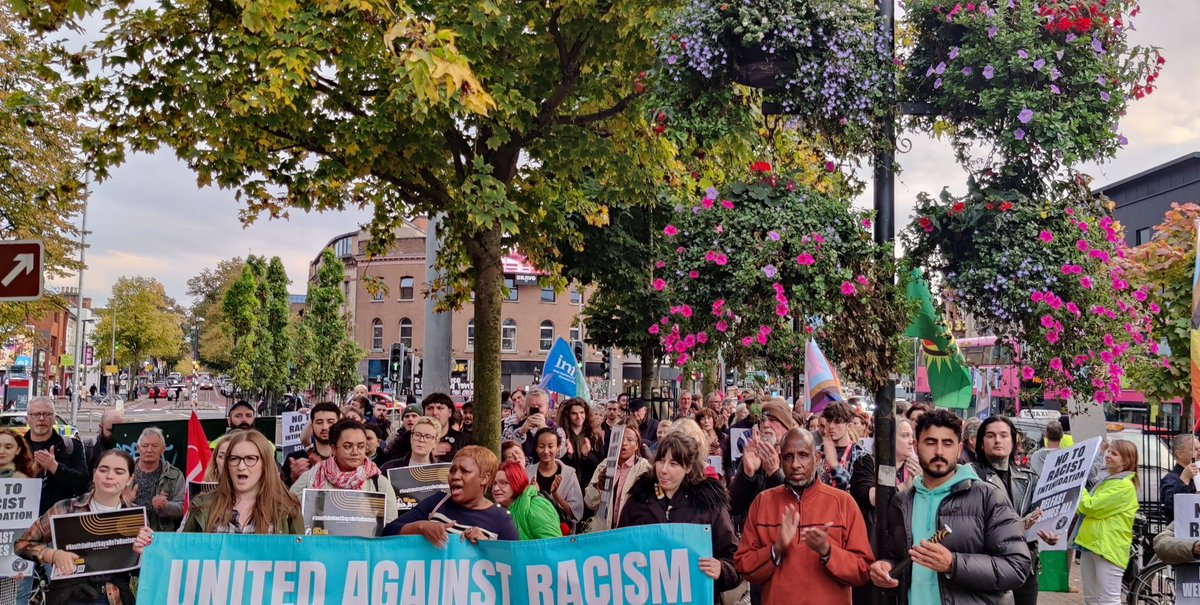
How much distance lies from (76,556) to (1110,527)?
7.27 metres

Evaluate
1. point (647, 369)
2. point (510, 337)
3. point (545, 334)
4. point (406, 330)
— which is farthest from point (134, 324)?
point (647, 369)

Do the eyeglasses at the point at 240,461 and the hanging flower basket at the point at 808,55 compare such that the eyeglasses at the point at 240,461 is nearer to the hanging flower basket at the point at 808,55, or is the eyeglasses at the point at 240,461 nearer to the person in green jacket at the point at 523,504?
the person in green jacket at the point at 523,504

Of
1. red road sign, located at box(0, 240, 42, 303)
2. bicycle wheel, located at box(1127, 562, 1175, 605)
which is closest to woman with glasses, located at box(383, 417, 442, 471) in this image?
red road sign, located at box(0, 240, 42, 303)

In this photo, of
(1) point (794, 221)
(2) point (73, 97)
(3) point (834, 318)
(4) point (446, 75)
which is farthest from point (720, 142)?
(2) point (73, 97)

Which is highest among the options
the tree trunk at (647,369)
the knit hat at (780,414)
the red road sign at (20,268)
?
the red road sign at (20,268)

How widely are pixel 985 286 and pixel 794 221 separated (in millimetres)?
1148

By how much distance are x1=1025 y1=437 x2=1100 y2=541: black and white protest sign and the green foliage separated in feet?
32.5

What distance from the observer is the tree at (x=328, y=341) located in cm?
5831

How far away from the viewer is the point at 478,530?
5473 mm

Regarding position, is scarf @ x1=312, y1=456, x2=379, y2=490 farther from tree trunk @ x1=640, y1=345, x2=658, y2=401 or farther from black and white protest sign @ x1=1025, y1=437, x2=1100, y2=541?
tree trunk @ x1=640, y1=345, x2=658, y2=401

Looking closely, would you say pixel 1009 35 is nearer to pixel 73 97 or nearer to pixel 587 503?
pixel 587 503

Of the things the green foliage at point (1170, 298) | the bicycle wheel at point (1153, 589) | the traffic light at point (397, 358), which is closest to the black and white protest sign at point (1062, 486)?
the bicycle wheel at point (1153, 589)

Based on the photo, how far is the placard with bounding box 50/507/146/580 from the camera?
19.8 ft

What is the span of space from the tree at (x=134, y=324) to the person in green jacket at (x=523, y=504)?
8147 cm
